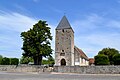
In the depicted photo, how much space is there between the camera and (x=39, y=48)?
167 ft

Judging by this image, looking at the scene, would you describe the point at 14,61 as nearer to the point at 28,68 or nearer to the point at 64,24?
the point at 28,68

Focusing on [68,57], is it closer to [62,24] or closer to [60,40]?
[60,40]

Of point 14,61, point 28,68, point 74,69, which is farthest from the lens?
point 14,61

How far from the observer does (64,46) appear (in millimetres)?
59125

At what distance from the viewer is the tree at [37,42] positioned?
5087 centimetres

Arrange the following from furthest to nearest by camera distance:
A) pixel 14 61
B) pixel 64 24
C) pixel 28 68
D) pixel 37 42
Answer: pixel 64 24 < pixel 14 61 < pixel 37 42 < pixel 28 68

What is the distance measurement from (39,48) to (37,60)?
144 inches

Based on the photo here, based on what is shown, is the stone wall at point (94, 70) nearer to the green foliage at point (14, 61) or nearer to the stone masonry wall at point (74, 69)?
the stone masonry wall at point (74, 69)

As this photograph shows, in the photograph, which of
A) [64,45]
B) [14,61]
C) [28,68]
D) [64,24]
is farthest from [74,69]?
[64,24]

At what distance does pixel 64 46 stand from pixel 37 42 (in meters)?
10.2

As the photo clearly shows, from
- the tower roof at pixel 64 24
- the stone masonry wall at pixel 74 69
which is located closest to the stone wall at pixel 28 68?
the stone masonry wall at pixel 74 69

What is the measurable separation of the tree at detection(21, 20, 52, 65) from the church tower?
6.78 metres

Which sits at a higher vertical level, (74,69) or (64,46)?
(64,46)

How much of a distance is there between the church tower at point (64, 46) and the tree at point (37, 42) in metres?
6.78
